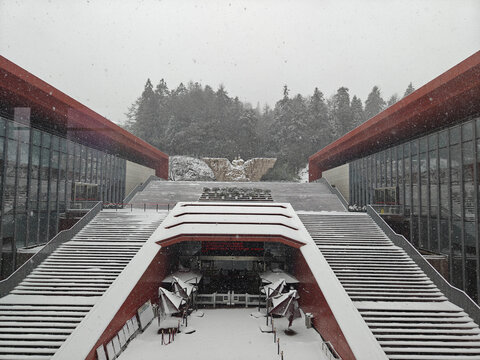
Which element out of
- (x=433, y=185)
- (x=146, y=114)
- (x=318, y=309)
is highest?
(x=146, y=114)

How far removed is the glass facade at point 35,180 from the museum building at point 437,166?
72.0 feet

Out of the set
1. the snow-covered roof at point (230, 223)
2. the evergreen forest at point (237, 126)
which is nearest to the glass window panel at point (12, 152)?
the snow-covered roof at point (230, 223)

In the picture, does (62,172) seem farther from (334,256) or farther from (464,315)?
(464,315)

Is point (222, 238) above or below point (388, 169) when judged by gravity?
below

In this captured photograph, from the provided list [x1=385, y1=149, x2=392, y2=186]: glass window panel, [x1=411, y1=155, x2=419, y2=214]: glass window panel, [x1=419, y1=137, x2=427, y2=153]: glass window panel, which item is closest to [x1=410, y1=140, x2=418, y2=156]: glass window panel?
[x1=411, y1=155, x2=419, y2=214]: glass window panel

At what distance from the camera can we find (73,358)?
10.3m

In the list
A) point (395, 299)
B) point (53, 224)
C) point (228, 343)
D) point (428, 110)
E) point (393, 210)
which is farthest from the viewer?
point (393, 210)

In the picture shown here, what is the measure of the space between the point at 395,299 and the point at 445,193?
7.28 meters

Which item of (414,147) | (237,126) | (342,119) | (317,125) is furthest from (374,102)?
(414,147)

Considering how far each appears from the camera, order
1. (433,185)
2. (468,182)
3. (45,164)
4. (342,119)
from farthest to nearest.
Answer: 1. (342,119)
2. (45,164)
3. (433,185)
4. (468,182)

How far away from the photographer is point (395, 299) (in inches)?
543

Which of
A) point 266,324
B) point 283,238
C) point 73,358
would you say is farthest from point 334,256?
point 73,358

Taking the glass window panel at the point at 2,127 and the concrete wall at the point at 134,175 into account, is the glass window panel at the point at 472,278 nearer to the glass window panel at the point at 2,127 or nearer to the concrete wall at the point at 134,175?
the glass window panel at the point at 2,127

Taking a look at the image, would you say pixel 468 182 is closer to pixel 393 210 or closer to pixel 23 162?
pixel 393 210
